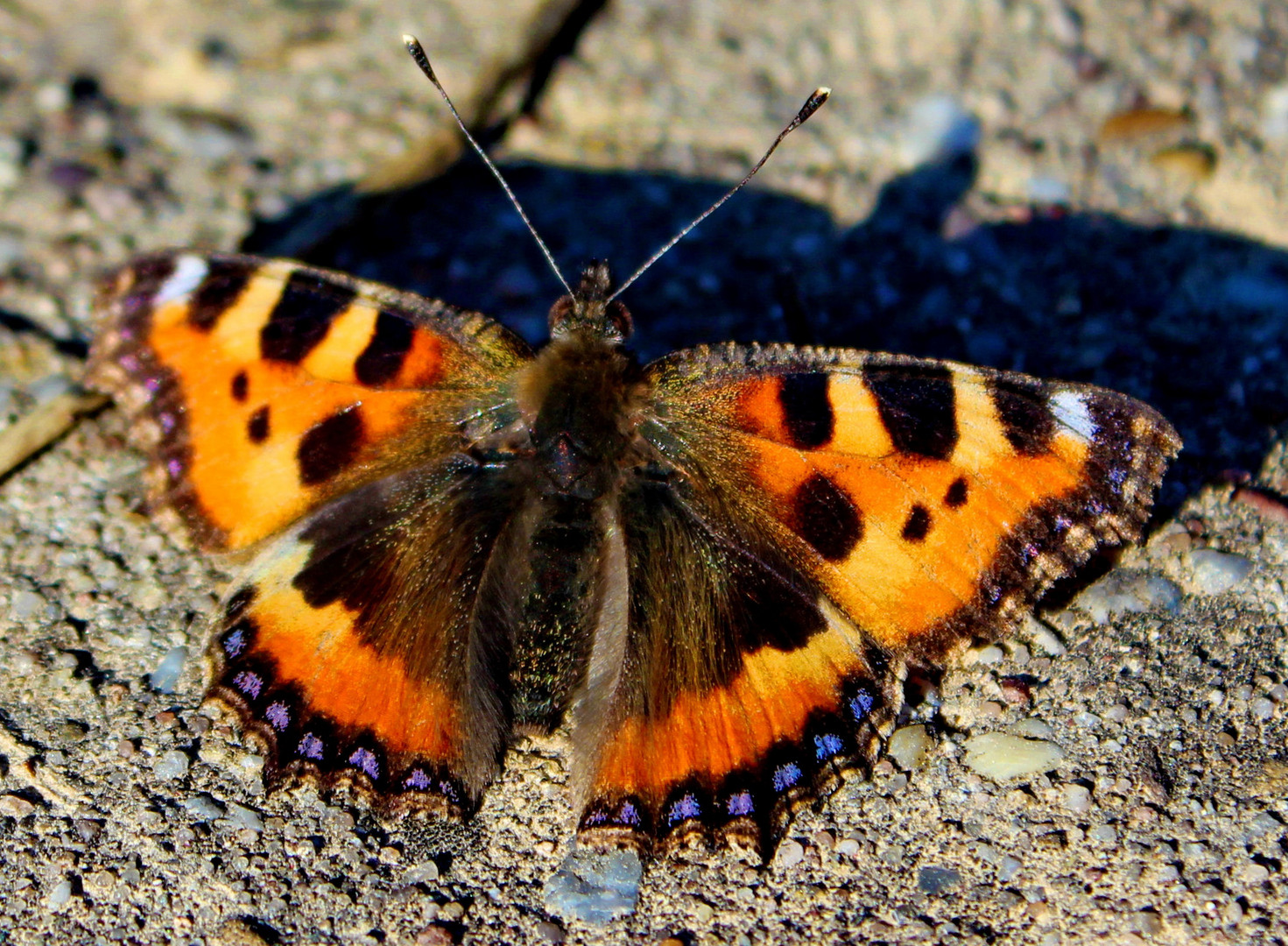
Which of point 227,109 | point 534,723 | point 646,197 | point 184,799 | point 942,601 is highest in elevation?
point 227,109

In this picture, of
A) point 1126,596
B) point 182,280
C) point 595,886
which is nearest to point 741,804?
point 595,886

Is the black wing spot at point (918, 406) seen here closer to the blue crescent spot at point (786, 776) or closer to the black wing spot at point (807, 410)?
the black wing spot at point (807, 410)

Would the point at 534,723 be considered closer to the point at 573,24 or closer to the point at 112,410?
the point at 112,410

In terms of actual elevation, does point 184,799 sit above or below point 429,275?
below

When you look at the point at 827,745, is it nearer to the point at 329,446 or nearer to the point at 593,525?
the point at 593,525

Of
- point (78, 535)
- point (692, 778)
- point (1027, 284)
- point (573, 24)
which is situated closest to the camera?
point (692, 778)

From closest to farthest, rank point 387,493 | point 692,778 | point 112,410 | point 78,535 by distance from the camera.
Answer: point 692,778
point 387,493
point 78,535
point 112,410

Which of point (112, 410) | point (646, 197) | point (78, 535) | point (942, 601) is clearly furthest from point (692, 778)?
point (646, 197)
